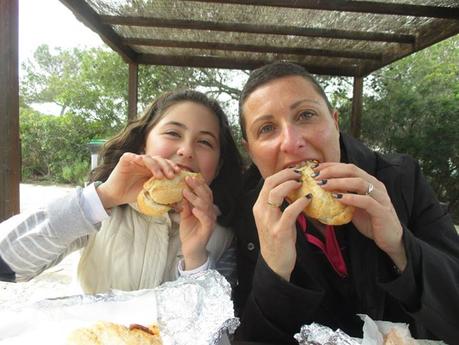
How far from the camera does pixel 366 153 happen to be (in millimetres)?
1694

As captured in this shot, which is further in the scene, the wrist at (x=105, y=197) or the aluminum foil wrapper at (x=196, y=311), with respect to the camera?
the wrist at (x=105, y=197)

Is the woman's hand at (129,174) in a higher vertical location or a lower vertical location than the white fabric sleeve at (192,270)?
higher

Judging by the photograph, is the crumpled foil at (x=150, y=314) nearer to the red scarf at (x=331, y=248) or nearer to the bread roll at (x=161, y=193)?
the bread roll at (x=161, y=193)

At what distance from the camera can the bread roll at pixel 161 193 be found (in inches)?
60.3

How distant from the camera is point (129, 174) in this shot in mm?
1621

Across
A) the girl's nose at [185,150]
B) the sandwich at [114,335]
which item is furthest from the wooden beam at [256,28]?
the sandwich at [114,335]

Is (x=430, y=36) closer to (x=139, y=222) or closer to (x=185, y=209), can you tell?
(x=185, y=209)

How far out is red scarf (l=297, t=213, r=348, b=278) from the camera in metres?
1.55

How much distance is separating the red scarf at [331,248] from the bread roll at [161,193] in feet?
1.94

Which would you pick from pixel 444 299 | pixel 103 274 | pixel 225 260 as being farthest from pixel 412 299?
pixel 103 274

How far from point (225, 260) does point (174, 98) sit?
0.91 m

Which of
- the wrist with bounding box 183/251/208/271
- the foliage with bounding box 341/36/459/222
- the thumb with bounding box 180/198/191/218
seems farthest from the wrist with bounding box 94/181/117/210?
the foliage with bounding box 341/36/459/222

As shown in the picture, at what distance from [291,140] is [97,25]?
3620mm

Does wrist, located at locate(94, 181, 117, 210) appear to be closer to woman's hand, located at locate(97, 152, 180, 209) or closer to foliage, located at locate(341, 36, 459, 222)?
woman's hand, located at locate(97, 152, 180, 209)
